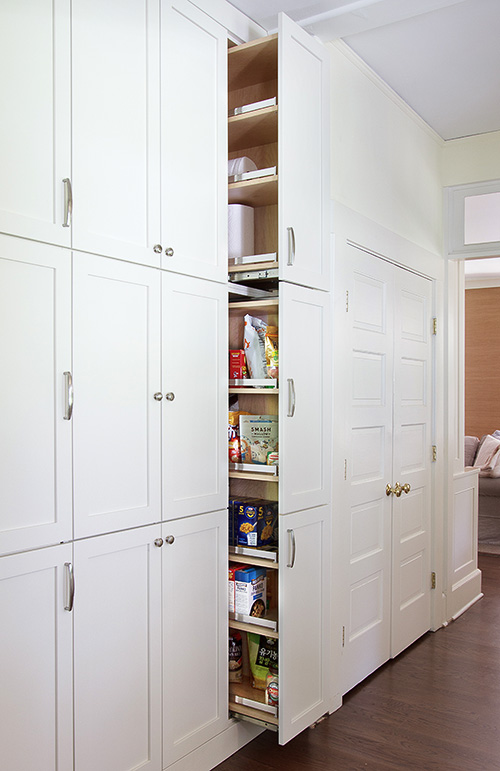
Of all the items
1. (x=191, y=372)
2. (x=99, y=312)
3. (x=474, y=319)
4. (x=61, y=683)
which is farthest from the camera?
(x=474, y=319)

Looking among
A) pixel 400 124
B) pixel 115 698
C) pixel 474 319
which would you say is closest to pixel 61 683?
pixel 115 698

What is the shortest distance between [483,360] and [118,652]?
22.4ft

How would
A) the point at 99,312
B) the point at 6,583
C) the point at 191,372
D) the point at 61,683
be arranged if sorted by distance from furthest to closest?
the point at 191,372 < the point at 99,312 < the point at 61,683 < the point at 6,583

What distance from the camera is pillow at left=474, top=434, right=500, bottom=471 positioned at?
6.31 metres

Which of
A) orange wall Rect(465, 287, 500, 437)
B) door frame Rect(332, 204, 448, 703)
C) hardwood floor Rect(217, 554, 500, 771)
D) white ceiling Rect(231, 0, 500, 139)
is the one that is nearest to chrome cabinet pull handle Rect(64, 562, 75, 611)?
hardwood floor Rect(217, 554, 500, 771)

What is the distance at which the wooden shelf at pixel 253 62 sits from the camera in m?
2.45

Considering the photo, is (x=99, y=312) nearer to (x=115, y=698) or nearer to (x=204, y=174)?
(x=204, y=174)

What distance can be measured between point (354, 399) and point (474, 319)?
5462 mm

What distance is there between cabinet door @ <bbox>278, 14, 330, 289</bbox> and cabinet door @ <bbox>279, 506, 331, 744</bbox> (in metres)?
0.94

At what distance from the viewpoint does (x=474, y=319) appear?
26.4 ft

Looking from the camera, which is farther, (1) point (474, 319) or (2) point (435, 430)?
(1) point (474, 319)

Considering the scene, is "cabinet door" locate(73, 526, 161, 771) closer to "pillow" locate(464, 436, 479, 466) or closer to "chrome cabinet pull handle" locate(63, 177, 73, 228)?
"chrome cabinet pull handle" locate(63, 177, 73, 228)

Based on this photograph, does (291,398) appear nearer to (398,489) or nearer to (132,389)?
(132,389)

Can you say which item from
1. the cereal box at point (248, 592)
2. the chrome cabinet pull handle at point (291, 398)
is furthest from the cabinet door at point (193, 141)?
the cereal box at point (248, 592)
